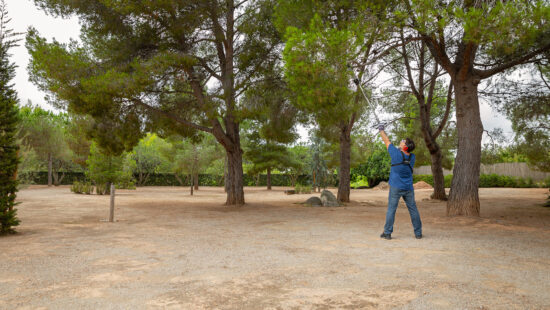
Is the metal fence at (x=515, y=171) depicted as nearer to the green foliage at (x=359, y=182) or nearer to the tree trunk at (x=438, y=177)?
the green foliage at (x=359, y=182)

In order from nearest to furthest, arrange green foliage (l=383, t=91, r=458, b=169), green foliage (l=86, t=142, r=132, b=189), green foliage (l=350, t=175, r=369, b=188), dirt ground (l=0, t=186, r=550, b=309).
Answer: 1. dirt ground (l=0, t=186, r=550, b=309)
2. green foliage (l=383, t=91, r=458, b=169)
3. green foliage (l=86, t=142, r=132, b=189)
4. green foliage (l=350, t=175, r=369, b=188)

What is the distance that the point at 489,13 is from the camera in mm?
6414

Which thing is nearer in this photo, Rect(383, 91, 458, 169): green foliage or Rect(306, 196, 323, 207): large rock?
Rect(306, 196, 323, 207): large rock

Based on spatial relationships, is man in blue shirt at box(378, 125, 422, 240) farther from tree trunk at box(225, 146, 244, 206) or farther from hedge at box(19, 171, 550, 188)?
hedge at box(19, 171, 550, 188)

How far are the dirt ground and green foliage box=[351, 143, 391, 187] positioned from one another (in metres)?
29.1

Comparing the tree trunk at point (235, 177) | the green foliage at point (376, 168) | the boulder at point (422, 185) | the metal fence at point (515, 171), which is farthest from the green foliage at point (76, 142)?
the metal fence at point (515, 171)

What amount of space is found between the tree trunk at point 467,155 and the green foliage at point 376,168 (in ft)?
88.6

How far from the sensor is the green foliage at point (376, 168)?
3638 centimetres

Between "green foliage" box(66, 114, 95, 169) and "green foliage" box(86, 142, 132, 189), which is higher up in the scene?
"green foliage" box(66, 114, 95, 169)

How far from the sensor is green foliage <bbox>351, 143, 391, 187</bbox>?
119 feet

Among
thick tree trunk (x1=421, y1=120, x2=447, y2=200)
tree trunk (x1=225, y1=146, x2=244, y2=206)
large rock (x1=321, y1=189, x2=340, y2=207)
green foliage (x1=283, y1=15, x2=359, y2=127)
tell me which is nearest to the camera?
green foliage (x1=283, y1=15, x2=359, y2=127)

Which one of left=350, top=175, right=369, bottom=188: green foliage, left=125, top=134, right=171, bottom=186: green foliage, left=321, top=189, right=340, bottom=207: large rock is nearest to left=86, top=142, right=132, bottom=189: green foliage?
left=125, top=134, right=171, bottom=186: green foliage

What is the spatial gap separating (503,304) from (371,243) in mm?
2845

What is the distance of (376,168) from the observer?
3688 centimetres
